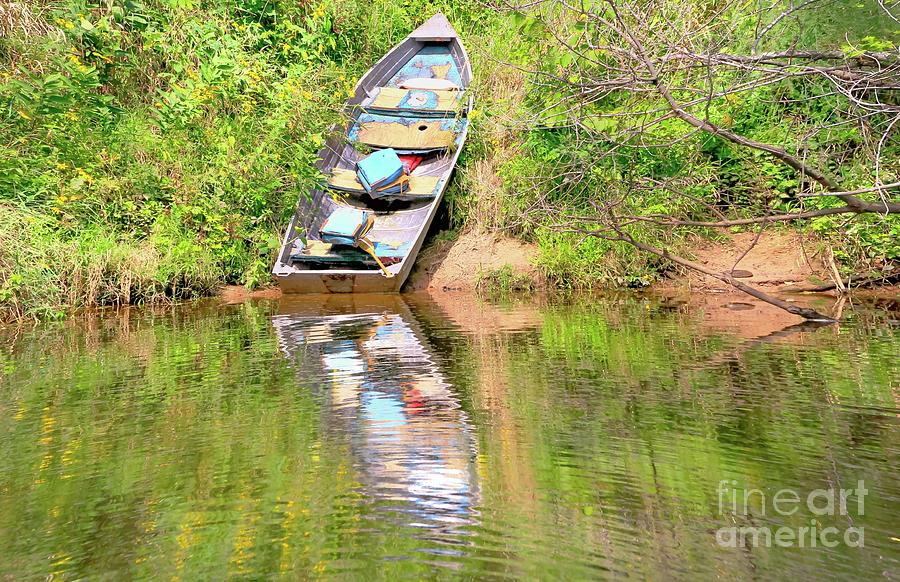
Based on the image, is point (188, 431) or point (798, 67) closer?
point (188, 431)

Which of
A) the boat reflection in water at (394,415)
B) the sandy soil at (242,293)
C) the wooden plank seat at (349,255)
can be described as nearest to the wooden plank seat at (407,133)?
the wooden plank seat at (349,255)

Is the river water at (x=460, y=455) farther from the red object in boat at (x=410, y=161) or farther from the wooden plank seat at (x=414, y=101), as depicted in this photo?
the wooden plank seat at (x=414, y=101)

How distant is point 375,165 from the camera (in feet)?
36.3

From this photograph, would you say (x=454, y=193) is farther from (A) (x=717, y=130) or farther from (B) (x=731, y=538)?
(B) (x=731, y=538)

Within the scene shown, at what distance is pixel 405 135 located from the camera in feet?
39.4

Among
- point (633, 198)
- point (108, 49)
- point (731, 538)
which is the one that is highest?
point (108, 49)

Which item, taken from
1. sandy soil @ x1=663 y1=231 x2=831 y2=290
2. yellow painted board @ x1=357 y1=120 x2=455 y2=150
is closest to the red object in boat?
yellow painted board @ x1=357 y1=120 x2=455 y2=150

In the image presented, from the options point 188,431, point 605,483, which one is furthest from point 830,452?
point 188,431

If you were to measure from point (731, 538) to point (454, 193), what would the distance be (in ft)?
27.5

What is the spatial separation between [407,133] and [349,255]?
2.27 meters

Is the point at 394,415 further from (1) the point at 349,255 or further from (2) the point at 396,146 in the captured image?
(2) the point at 396,146

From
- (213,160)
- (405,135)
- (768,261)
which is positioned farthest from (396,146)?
(768,261)

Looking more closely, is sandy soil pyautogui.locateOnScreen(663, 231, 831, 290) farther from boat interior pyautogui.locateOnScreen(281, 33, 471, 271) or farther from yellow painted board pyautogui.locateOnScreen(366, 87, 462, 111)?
yellow painted board pyautogui.locateOnScreen(366, 87, 462, 111)

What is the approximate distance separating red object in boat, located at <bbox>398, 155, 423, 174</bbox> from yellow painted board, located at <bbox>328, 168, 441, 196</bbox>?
0.95ft
